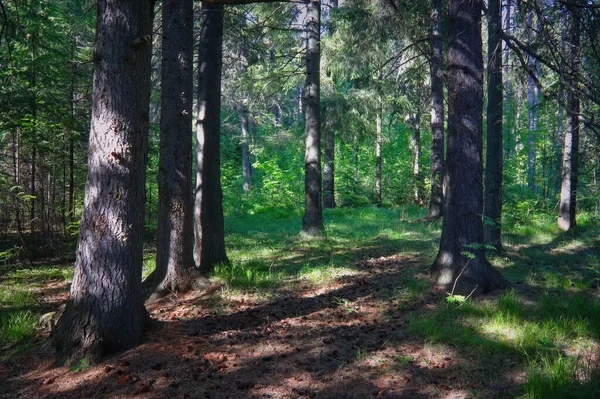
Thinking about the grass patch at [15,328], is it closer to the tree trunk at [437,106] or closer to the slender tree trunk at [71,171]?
the slender tree trunk at [71,171]

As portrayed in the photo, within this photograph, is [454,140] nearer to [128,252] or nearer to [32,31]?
[128,252]

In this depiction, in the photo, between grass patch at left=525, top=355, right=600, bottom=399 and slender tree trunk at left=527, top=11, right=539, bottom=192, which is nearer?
grass patch at left=525, top=355, right=600, bottom=399

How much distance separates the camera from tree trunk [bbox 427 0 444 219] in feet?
44.2

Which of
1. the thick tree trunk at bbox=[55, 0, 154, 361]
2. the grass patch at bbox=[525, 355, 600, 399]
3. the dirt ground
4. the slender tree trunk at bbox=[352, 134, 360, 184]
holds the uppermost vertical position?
the slender tree trunk at bbox=[352, 134, 360, 184]

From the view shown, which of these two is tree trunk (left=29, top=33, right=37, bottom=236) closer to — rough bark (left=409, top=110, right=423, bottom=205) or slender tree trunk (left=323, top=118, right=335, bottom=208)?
slender tree trunk (left=323, top=118, right=335, bottom=208)

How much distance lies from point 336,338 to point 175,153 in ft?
12.0

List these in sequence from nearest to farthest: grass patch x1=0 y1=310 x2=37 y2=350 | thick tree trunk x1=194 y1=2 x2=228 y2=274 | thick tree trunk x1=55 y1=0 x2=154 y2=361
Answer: thick tree trunk x1=55 y1=0 x2=154 y2=361, grass patch x1=0 y1=310 x2=37 y2=350, thick tree trunk x1=194 y1=2 x2=228 y2=274

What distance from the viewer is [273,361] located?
4273 mm

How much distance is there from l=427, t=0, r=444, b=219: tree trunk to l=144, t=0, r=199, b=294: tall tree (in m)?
9.03

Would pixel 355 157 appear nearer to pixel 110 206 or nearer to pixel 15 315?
pixel 15 315

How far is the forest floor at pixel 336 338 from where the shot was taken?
3.69 meters

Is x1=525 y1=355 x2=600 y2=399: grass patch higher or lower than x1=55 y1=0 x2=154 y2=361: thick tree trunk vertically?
lower

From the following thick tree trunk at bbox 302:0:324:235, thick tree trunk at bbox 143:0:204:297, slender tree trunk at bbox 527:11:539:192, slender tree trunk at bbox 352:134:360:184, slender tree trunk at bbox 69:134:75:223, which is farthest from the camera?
slender tree trunk at bbox 352:134:360:184

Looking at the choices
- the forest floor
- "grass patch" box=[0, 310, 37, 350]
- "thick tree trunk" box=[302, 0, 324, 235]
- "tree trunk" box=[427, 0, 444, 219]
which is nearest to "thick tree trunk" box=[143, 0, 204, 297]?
the forest floor
